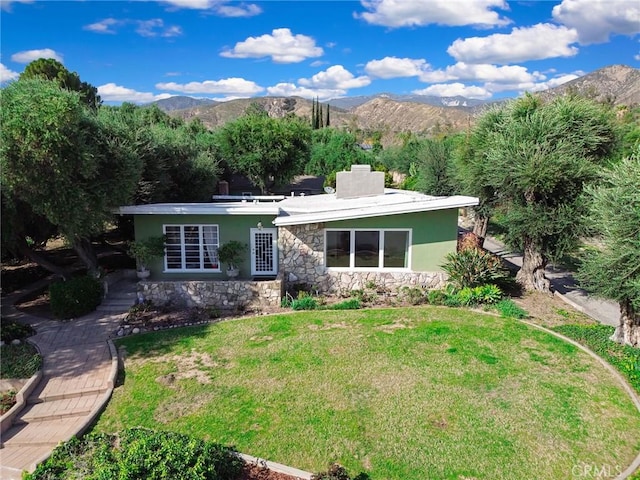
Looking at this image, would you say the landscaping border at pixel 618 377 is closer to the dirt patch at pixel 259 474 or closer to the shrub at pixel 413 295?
the shrub at pixel 413 295

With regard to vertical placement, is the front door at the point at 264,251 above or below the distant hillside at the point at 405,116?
below

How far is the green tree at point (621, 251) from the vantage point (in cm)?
1067

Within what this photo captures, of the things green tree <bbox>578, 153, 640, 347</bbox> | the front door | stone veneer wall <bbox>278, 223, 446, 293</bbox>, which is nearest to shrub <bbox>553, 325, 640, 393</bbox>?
green tree <bbox>578, 153, 640, 347</bbox>

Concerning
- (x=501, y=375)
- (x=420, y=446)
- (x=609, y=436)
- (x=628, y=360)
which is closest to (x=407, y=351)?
(x=501, y=375)

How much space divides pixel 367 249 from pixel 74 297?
32.7 feet

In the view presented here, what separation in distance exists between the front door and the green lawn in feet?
10.8

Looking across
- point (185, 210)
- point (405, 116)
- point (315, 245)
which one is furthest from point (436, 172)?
point (405, 116)

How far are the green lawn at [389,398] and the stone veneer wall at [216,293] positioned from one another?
1.83m

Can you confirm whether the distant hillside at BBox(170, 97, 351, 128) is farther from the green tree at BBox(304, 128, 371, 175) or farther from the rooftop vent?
the rooftop vent

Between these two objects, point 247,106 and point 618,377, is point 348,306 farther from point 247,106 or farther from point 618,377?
point 247,106

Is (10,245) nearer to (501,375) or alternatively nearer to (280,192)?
(501,375)

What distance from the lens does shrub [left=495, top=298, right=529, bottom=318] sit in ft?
44.9

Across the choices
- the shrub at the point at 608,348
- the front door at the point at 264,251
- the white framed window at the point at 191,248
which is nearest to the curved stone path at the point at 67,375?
the white framed window at the point at 191,248

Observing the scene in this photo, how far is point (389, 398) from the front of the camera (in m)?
9.16
